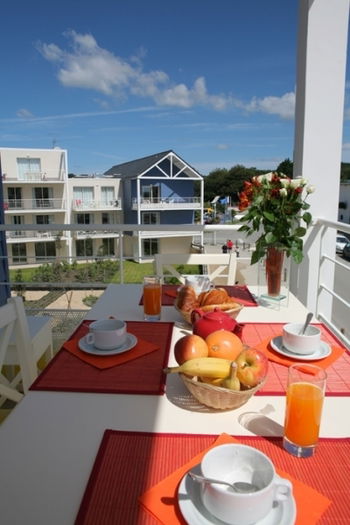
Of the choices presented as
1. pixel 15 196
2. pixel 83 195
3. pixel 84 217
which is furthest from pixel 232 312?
pixel 84 217

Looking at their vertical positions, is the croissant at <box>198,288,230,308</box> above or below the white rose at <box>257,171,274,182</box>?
below

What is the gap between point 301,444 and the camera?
21.2 inches

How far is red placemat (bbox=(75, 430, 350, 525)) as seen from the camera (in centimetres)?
43

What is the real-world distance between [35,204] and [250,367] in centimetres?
1892

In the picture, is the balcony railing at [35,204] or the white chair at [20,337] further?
the balcony railing at [35,204]

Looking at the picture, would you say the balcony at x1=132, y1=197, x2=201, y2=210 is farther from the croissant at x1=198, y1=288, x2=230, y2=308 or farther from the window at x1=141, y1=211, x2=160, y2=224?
the croissant at x1=198, y1=288, x2=230, y2=308

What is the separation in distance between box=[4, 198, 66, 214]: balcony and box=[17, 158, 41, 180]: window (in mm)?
1075

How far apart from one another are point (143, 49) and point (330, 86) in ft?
71.5

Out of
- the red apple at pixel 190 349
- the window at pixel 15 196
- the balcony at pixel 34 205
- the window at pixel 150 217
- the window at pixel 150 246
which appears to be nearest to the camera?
the red apple at pixel 190 349

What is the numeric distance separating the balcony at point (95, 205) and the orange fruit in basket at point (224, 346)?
18.7 metres

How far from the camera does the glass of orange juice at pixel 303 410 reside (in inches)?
21.3

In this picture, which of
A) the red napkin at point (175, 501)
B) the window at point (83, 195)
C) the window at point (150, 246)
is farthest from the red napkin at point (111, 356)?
the window at point (150, 246)

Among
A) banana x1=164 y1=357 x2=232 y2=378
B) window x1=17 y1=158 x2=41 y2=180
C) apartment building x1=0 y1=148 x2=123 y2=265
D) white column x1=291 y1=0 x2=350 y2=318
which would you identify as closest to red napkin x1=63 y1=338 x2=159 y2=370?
banana x1=164 y1=357 x2=232 y2=378

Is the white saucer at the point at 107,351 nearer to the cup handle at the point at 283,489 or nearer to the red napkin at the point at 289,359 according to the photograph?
the red napkin at the point at 289,359
